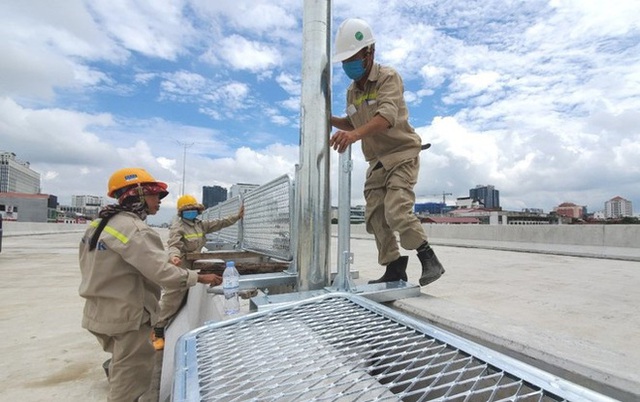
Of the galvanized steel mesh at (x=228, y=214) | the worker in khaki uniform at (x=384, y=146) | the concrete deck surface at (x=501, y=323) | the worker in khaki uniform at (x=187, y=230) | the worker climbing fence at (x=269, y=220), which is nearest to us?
the concrete deck surface at (x=501, y=323)

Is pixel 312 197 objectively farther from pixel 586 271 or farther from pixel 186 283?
pixel 586 271

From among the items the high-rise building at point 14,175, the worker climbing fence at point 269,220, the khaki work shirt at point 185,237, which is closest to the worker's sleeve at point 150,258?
the worker climbing fence at point 269,220

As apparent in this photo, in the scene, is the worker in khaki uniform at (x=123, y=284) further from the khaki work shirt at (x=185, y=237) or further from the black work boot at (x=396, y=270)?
the khaki work shirt at (x=185, y=237)

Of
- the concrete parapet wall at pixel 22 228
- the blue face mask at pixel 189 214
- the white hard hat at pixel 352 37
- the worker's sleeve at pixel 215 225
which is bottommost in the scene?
the concrete parapet wall at pixel 22 228

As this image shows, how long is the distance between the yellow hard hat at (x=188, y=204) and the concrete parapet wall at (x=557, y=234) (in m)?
9.58

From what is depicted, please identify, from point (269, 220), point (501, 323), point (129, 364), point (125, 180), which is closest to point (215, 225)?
point (269, 220)

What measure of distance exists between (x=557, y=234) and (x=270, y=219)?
941cm

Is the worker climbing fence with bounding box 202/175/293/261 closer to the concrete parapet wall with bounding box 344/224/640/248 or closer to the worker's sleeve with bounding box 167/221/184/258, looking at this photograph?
the worker's sleeve with bounding box 167/221/184/258

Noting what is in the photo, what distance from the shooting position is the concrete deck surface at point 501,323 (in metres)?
1.43

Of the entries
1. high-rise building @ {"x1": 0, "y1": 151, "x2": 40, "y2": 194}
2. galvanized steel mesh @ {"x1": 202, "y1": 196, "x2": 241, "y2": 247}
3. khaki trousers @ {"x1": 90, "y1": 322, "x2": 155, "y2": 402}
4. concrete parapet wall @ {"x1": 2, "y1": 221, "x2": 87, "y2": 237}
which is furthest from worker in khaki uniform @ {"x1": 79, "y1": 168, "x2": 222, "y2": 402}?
high-rise building @ {"x1": 0, "y1": 151, "x2": 40, "y2": 194}

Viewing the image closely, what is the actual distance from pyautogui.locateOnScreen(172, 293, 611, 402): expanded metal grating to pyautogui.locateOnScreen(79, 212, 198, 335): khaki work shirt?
919 millimetres

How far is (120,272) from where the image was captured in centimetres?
250

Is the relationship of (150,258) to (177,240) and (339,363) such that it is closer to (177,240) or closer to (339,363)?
(339,363)

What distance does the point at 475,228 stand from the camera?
13.6 meters
